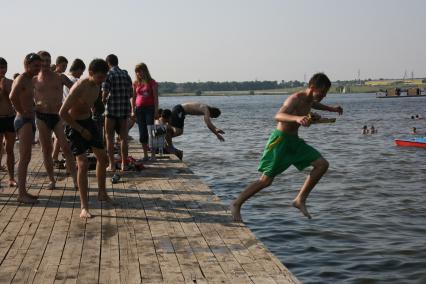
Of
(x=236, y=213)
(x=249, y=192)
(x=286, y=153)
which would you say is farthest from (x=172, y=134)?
(x=286, y=153)

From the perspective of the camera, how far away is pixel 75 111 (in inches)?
262

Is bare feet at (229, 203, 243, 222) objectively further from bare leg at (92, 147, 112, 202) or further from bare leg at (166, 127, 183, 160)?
A: bare leg at (166, 127, 183, 160)

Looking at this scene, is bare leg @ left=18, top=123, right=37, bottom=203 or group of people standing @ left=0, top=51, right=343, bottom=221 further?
bare leg @ left=18, top=123, right=37, bottom=203

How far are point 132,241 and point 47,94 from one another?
3.17 metres

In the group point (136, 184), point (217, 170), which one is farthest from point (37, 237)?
point (217, 170)

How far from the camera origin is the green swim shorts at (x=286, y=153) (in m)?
6.38

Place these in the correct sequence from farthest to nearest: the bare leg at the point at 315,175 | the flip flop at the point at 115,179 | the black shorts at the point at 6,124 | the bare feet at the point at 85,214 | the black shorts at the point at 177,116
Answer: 1. the black shorts at the point at 177,116
2. the flip flop at the point at 115,179
3. the black shorts at the point at 6,124
4. the bare feet at the point at 85,214
5. the bare leg at the point at 315,175

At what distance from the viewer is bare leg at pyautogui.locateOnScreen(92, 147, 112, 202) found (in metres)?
6.91

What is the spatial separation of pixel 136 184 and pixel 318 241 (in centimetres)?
310

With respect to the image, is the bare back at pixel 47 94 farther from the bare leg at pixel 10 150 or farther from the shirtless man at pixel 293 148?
the shirtless man at pixel 293 148

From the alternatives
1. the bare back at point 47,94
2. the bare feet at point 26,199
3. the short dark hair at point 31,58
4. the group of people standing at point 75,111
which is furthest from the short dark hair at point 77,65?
the bare feet at point 26,199

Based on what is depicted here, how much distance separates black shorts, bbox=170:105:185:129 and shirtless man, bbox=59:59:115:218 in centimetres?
403

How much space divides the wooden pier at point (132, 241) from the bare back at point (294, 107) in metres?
1.22

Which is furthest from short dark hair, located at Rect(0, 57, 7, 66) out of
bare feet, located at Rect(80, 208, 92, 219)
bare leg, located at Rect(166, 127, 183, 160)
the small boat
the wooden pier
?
the small boat
